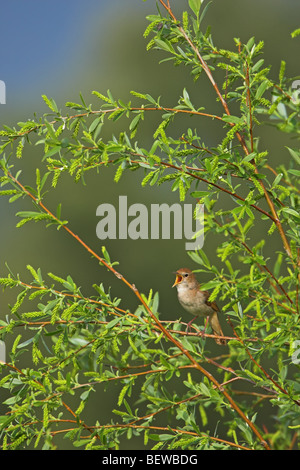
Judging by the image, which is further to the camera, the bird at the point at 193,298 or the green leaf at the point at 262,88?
the bird at the point at 193,298

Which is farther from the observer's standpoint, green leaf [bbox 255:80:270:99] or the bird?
the bird

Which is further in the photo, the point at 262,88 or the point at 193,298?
the point at 193,298

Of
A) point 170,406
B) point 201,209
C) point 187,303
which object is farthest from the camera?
point 187,303

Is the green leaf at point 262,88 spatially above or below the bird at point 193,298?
above

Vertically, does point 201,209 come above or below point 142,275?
above

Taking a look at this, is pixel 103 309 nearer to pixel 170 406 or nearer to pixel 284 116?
pixel 170 406

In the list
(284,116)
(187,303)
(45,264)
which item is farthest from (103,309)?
(45,264)

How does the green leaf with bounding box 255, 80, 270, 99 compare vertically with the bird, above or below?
above

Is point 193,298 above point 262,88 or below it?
below

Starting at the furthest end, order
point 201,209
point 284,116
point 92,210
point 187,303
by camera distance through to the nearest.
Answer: point 92,210
point 187,303
point 201,209
point 284,116

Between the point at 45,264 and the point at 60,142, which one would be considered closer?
the point at 60,142

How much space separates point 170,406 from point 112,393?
23482 millimetres

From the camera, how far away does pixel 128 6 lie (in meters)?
41.1

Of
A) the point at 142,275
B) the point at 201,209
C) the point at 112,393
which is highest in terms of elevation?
the point at 201,209
